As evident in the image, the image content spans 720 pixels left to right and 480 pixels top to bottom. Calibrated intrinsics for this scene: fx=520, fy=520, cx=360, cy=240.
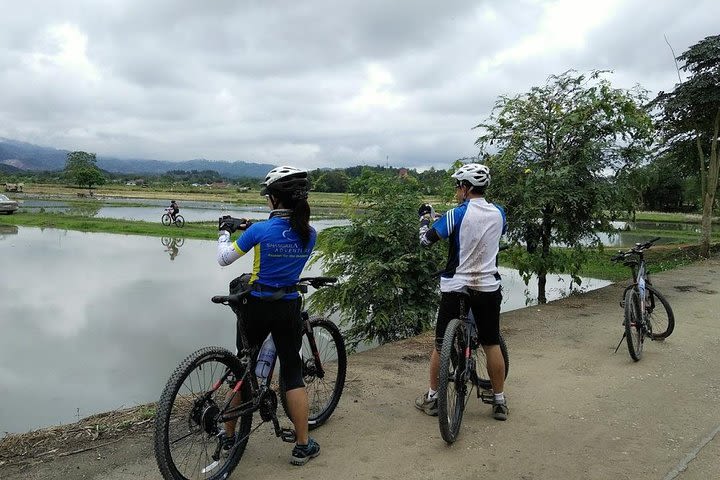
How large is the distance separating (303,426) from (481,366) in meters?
2.71

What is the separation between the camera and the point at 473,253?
3.76 metres

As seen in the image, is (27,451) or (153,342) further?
(153,342)

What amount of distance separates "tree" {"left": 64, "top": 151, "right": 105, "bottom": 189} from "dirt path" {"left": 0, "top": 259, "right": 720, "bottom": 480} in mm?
72682

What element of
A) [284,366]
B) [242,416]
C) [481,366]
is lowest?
[481,366]

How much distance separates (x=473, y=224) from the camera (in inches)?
146

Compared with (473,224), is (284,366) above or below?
below

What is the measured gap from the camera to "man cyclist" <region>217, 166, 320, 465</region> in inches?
119

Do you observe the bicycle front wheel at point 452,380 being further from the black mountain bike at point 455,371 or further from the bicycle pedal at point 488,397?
the bicycle pedal at point 488,397

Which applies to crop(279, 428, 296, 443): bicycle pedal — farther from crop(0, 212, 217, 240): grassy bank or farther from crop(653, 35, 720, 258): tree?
crop(0, 212, 217, 240): grassy bank

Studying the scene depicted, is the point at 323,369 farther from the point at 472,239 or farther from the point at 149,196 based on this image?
the point at 149,196

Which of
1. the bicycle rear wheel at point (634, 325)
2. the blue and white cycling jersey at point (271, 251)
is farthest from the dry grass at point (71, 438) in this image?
the bicycle rear wheel at point (634, 325)

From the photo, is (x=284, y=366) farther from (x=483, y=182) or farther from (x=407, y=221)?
(x=407, y=221)

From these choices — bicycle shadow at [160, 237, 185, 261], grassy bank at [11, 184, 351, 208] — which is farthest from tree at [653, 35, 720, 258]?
grassy bank at [11, 184, 351, 208]

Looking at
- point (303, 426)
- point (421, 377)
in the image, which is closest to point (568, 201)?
point (421, 377)
